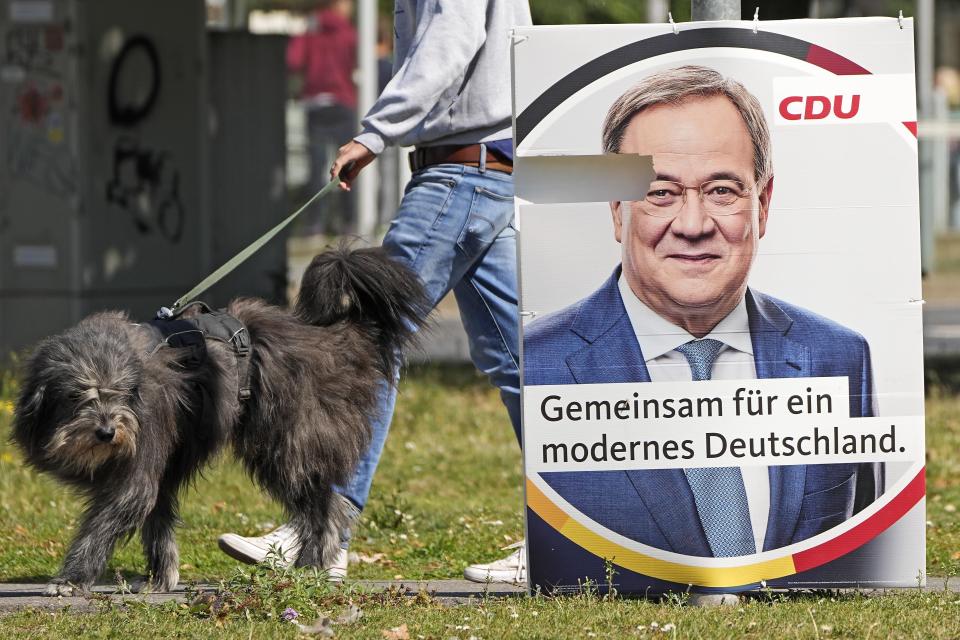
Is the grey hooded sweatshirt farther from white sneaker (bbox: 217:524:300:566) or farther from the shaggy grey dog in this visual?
white sneaker (bbox: 217:524:300:566)

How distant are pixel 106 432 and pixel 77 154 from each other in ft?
24.4

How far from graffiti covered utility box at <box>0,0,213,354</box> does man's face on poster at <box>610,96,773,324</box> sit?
25.7ft

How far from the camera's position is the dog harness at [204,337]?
15.6 ft

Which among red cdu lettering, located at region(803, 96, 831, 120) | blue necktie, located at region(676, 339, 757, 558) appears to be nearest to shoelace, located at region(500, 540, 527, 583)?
blue necktie, located at region(676, 339, 757, 558)

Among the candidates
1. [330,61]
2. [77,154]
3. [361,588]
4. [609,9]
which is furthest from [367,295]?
[609,9]

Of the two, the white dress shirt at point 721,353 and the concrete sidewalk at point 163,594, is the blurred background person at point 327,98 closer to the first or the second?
the concrete sidewalk at point 163,594

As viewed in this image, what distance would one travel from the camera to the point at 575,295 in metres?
4.50

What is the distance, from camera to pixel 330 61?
2198 centimetres

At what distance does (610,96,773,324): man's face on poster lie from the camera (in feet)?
14.5

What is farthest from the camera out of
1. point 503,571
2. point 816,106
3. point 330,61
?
point 330,61

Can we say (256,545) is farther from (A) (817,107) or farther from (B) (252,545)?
(A) (817,107)

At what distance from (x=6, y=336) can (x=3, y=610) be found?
7178 mm

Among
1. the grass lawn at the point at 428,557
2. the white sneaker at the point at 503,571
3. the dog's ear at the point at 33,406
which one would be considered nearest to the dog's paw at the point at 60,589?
the grass lawn at the point at 428,557

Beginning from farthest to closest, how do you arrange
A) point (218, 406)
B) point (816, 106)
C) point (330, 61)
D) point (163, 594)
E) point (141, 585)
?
point (330, 61) → point (141, 585) → point (163, 594) → point (218, 406) → point (816, 106)
